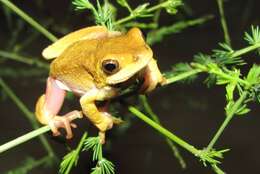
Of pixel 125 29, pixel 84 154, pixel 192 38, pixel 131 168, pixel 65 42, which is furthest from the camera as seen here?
pixel 192 38

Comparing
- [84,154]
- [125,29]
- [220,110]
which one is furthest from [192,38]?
[125,29]

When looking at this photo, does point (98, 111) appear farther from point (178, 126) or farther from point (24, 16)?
point (178, 126)

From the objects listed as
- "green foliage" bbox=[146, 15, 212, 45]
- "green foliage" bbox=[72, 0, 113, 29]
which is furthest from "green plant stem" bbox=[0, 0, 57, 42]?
"green foliage" bbox=[146, 15, 212, 45]

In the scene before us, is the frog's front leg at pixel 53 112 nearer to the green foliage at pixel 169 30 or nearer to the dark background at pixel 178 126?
the green foliage at pixel 169 30

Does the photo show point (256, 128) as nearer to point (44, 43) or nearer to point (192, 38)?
point (192, 38)

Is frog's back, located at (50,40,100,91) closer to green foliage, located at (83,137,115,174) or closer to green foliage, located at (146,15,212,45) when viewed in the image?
green foliage, located at (83,137,115,174)

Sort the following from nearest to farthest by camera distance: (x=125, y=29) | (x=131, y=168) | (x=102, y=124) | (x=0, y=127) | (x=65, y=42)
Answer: (x=102, y=124) < (x=65, y=42) < (x=125, y=29) < (x=131, y=168) < (x=0, y=127)

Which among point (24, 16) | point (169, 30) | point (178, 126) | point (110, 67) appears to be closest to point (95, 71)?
point (110, 67)
